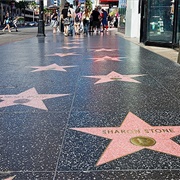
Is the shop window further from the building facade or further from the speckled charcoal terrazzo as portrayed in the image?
the speckled charcoal terrazzo

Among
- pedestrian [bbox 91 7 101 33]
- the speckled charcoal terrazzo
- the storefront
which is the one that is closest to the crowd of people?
pedestrian [bbox 91 7 101 33]

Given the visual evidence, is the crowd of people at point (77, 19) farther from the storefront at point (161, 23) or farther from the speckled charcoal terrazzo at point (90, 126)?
the speckled charcoal terrazzo at point (90, 126)

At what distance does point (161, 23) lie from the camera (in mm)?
11781

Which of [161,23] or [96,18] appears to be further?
[96,18]

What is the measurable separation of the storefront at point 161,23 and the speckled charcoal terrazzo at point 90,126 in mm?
5312

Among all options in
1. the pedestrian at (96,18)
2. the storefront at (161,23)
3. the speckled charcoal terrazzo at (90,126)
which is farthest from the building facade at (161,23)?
the pedestrian at (96,18)

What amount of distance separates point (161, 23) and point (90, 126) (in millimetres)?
9595

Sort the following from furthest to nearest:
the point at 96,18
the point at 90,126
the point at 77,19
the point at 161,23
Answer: the point at 96,18, the point at 77,19, the point at 161,23, the point at 90,126

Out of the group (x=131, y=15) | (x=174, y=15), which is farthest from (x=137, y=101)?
(x=131, y=15)

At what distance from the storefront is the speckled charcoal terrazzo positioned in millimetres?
5312

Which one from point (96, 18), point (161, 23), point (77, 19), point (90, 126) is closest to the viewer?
point (90, 126)

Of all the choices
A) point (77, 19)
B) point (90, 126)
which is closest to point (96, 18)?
point (77, 19)

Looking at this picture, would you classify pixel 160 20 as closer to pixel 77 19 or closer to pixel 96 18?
pixel 77 19

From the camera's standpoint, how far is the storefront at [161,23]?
10.7 metres
